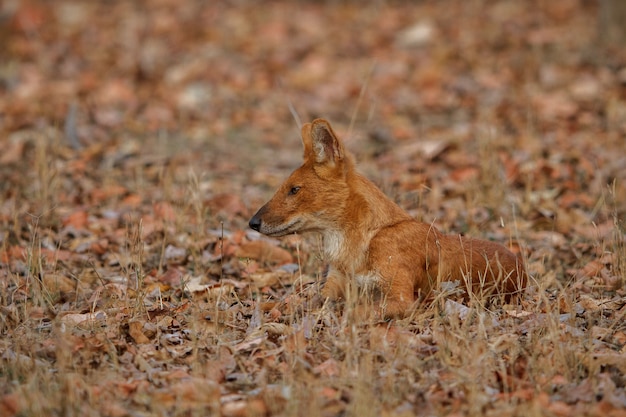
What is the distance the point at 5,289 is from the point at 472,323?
10.1ft

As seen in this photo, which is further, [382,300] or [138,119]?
[138,119]

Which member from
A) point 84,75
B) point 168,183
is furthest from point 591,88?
point 84,75

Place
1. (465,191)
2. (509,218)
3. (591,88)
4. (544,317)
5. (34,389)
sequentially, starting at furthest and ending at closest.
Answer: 1. (591,88)
2. (465,191)
3. (509,218)
4. (544,317)
5. (34,389)

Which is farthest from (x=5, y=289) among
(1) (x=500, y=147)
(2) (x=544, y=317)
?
(1) (x=500, y=147)

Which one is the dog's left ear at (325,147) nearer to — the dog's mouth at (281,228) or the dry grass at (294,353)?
the dog's mouth at (281,228)

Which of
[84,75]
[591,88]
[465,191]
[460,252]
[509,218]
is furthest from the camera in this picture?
[84,75]

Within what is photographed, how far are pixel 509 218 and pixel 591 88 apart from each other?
407 cm

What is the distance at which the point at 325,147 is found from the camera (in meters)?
5.73

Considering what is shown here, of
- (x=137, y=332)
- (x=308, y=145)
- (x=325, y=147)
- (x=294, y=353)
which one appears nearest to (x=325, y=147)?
(x=325, y=147)

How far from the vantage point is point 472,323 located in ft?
17.0

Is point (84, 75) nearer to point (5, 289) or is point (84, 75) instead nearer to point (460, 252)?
point (5, 289)

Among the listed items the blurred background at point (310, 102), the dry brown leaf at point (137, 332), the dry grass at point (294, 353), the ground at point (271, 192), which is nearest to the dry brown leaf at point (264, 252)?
the ground at point (271, 192)

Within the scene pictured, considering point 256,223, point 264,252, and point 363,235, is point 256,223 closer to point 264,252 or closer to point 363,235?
point 363,235

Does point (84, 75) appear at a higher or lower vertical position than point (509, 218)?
higher
